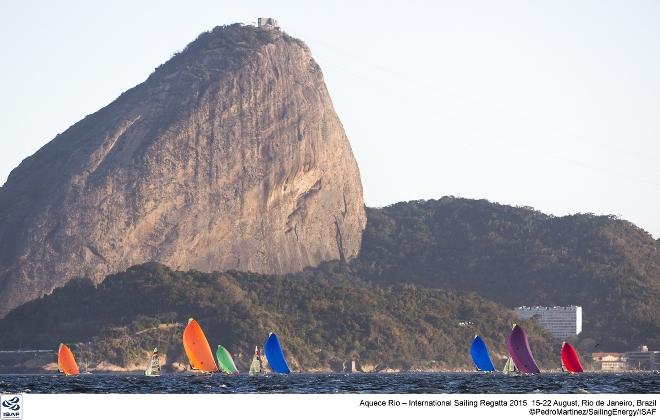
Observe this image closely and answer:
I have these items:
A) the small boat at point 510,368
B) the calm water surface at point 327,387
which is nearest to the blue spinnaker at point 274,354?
the calm water surface at point 327,387

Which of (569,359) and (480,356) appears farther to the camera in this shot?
(480,356)

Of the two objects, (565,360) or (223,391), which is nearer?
(223,391)

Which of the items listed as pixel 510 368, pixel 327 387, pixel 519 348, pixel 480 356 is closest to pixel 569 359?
pixel 480 356

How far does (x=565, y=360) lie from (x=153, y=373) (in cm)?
5115
